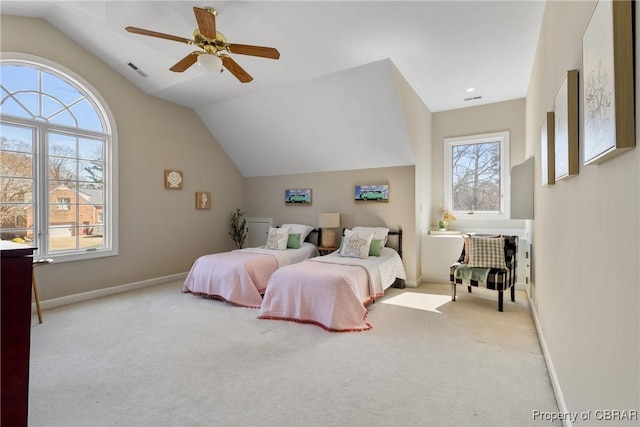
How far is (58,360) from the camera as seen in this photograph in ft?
8.25

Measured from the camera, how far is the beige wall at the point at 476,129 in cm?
504

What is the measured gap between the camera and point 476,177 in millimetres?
5375

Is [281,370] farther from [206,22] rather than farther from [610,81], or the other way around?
[206,22]

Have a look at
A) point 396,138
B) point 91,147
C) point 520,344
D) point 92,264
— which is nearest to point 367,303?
point 520,344

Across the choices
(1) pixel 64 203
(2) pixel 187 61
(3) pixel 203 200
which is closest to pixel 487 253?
→ (2) pixel 187 61

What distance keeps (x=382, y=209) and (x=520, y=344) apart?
281 cm

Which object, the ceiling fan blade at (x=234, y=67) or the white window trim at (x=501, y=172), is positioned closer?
the ceiling fan blade at (x=234, y=67)

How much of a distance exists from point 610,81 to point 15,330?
2.22 metres

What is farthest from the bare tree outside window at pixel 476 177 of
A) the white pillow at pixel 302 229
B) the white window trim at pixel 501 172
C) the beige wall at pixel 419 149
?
the white pillow at pixel 302 229

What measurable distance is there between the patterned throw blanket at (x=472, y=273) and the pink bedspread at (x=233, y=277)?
2502 millimetres

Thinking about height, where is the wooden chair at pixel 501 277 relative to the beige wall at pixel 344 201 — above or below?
below

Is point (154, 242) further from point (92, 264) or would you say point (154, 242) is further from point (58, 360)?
point (58, 360)

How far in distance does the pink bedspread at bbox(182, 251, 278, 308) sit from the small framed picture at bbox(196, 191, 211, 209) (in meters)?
1.57

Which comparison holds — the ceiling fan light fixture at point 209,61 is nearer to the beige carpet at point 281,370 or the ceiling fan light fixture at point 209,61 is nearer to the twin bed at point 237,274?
the twin bed at point 237,274
